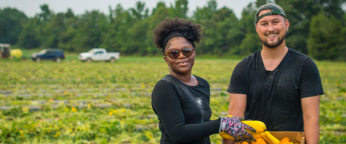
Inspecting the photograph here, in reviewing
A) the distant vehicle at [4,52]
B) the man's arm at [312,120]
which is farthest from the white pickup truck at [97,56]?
the man's arm at [312,120]

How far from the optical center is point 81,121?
14.7 feet

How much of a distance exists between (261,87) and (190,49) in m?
0.68

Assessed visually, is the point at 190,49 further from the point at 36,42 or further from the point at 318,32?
the point at 36,42

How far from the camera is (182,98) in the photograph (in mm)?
1781

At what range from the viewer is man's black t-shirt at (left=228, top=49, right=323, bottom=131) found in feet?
6.70

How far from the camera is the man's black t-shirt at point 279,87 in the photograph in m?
2.04

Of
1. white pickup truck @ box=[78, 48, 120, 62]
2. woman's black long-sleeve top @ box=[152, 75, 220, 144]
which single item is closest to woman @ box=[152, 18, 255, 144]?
woman's black long-sleeve top @ box=[152, 75, 220, 144]

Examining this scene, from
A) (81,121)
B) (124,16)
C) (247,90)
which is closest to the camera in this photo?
(247,90)

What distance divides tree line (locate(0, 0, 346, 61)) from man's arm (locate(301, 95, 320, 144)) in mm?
36627

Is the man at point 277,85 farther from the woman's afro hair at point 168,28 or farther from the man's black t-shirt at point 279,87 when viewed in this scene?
the woman's afro hair at point 168,28

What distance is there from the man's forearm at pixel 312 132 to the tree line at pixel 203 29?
3665cm

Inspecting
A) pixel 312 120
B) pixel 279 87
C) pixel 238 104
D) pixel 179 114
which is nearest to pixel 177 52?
pixel 179 114

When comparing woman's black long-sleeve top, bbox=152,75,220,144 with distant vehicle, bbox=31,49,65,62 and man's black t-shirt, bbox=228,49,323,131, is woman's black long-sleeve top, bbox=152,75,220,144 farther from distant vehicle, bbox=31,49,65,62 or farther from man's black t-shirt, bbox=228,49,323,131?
distant vehicle, bbox=31,49,65,62

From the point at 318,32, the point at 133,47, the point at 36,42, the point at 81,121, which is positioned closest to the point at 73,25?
the point at 36,42
